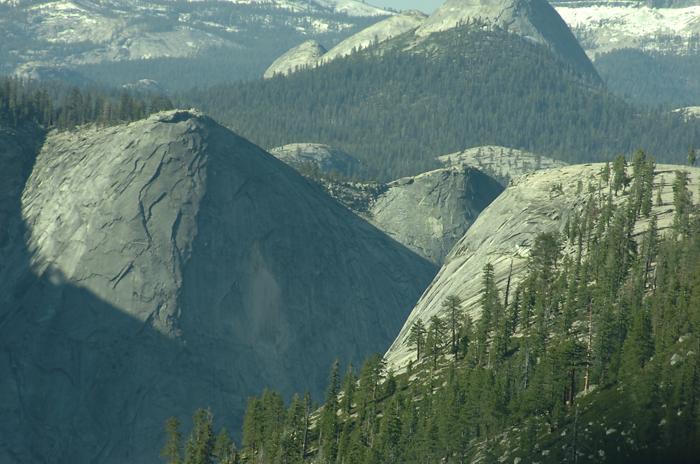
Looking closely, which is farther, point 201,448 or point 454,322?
point 454,322

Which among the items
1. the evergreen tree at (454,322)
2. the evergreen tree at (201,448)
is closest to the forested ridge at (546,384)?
the evergreen tree at (201,448)

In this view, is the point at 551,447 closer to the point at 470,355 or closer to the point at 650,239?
the point at 470,355

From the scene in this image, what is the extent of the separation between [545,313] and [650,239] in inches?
782

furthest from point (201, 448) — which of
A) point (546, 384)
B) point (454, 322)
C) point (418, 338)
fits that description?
point (546, 384)

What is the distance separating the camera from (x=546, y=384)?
15425cm

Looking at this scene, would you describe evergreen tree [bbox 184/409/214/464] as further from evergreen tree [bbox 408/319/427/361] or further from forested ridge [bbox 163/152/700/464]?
evergreen tree [bbox 408/319/427/361]

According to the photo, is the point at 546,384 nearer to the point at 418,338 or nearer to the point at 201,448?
the point at 418,338

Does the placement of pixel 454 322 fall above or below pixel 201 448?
above

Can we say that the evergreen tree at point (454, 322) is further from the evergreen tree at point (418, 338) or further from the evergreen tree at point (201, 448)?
the evergreen tree at point (201, 448)

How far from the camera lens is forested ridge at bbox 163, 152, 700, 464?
474ft

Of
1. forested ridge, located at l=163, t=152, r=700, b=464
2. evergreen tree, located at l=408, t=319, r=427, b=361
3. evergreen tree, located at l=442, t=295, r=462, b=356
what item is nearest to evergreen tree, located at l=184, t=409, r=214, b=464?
forested ridge, located at l=163, t=152, r=700, b=464

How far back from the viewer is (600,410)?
148 metres

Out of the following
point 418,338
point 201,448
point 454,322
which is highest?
point 454,322

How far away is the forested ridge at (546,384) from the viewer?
144 meters
